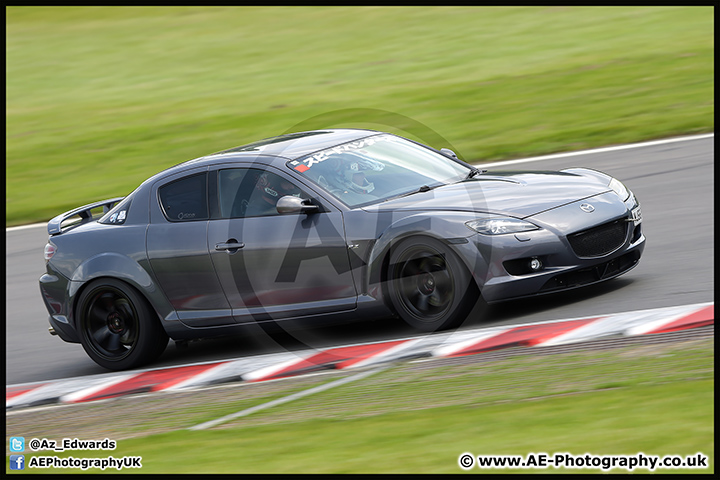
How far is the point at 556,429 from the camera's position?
447 cm

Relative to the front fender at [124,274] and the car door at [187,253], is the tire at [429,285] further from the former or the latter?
the front fender at [124,274]

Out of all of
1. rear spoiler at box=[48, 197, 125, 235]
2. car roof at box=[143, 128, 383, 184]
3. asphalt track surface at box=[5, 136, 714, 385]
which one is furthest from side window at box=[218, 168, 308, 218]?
rear spoiler at box=[48, 197, 125, 235]

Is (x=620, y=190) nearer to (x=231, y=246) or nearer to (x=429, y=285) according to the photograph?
(x=429, y=285)

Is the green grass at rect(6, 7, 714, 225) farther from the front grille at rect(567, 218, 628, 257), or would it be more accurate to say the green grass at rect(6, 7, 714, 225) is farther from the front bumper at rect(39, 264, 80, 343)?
the front grille at rect(567, 218, 628, 257)

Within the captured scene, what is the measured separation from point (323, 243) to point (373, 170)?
791 millimetres

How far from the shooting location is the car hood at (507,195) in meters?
6.56

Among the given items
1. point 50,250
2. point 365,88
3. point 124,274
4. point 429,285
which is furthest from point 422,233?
point 365,88

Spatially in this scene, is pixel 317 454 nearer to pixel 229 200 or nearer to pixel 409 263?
pixel 409 263

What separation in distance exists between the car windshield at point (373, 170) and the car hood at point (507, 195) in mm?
184

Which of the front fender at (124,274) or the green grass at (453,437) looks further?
the front fender at (124,274)

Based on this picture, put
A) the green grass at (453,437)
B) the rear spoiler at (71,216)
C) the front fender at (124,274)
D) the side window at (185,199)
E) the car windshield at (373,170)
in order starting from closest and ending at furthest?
the green grass at (453,437) → the car windshield at (373,170) → the side window at (185,199) → the front fender at (124,274) → the rear spoiler at (71,216)

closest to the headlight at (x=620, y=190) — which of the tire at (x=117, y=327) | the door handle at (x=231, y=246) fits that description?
the door handle at (x=231, y=246)

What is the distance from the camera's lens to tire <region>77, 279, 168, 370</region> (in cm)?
751

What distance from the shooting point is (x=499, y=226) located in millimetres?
6398
